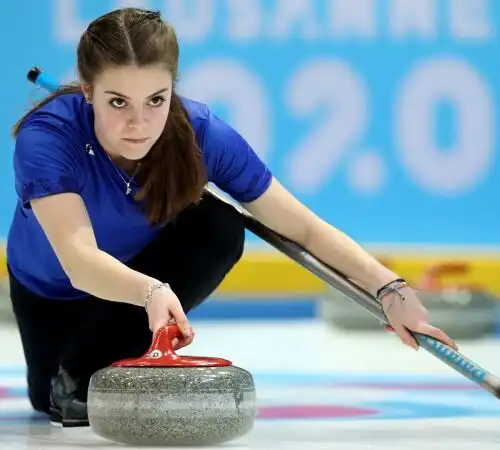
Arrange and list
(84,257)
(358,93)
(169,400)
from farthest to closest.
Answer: (358,93) < (84,257) < (169,400)

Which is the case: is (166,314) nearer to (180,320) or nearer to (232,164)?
(180,320)

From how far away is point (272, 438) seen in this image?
1.97m

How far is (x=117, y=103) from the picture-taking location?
1915mm

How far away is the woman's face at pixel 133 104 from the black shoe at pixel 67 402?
0.50 metres

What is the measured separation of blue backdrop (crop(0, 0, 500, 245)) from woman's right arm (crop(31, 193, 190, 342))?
3474 mm

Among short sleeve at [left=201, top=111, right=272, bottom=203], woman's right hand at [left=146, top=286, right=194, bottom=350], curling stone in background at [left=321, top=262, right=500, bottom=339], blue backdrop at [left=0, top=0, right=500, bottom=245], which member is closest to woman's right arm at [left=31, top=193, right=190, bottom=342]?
woman's right hand at [left=146, top=286, right=194, bottom=350]

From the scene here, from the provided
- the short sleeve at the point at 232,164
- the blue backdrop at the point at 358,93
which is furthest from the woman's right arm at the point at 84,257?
the blue backdrop at the point at 358,93

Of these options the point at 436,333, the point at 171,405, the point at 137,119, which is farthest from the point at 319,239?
the point at 171,405

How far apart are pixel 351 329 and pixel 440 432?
284cm

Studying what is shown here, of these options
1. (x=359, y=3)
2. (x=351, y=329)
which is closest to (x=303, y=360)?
(x=351, y=329)

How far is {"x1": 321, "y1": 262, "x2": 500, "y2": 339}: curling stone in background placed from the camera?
15.0ft

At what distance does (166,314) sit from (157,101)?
0.38 metres

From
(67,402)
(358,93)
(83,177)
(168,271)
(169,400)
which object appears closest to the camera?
(169,400)

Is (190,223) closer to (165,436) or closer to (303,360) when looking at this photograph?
(165,436)
